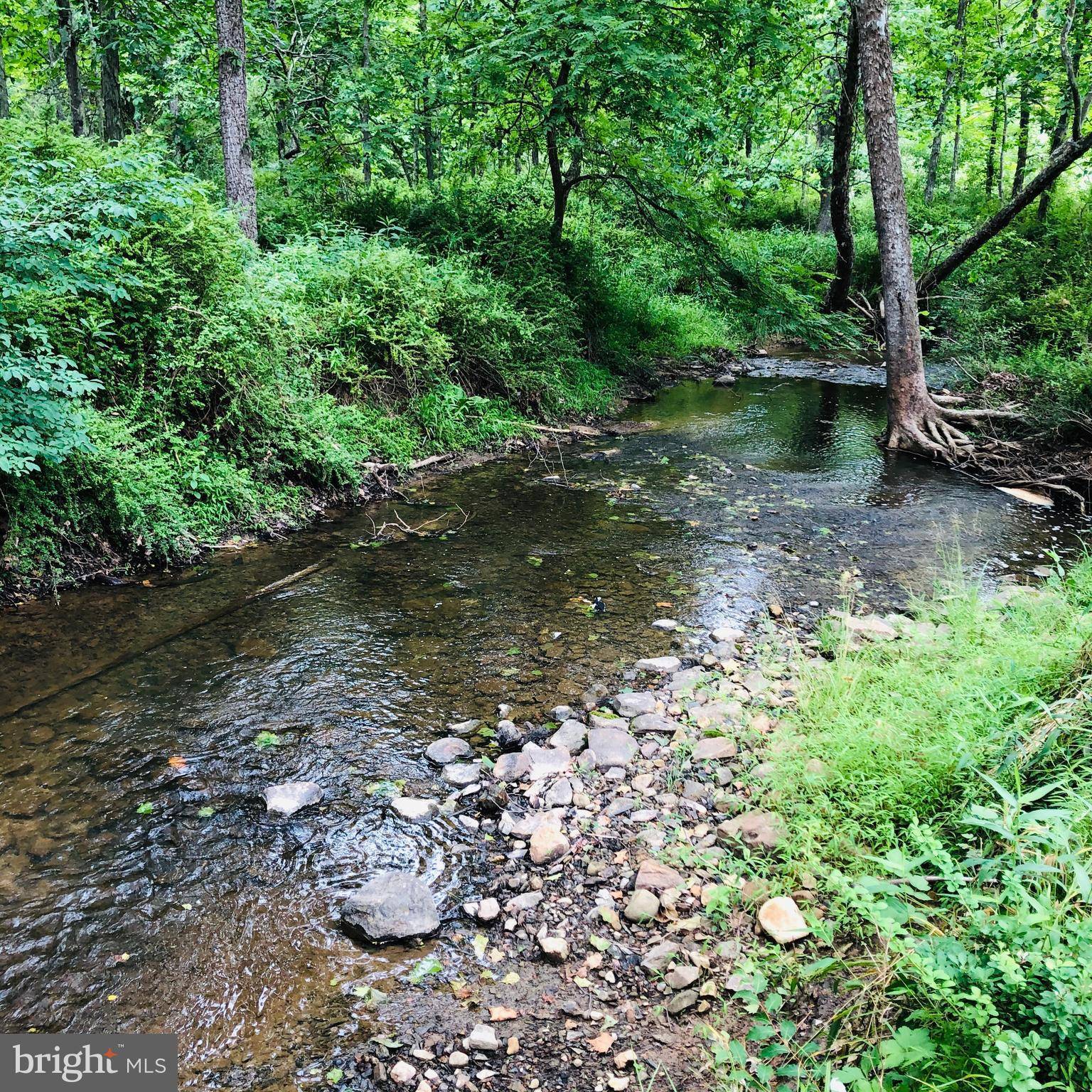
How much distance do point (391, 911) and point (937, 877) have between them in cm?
194

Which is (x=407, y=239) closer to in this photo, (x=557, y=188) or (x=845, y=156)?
(x=557, y=188)

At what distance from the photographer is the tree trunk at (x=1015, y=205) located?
956 cm

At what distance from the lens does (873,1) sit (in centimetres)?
838

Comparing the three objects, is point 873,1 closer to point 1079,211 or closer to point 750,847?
point 1079,211

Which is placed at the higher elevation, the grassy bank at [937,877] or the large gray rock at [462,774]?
the grassy bank at [937,877]

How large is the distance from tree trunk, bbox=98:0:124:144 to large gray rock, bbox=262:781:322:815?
500 inches

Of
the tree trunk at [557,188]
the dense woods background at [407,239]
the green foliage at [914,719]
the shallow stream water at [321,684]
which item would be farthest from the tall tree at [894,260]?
the green foliage at [914,719]

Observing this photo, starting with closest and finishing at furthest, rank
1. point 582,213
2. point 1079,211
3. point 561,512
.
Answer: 1. point 561,512
2. point 1079,211
3. point 582,213

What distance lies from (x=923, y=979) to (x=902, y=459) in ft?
27.4

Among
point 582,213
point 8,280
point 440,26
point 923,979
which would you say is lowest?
point 923,979

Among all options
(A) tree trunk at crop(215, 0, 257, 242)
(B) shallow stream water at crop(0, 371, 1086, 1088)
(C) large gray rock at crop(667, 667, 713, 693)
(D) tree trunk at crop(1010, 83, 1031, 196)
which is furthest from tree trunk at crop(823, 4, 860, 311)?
(C) large gray rock at crop(667, 667, 713, 693)

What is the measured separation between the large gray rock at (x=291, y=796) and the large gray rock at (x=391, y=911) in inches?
25.0

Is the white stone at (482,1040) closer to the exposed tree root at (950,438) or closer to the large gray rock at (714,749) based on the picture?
the large gray rock at (714,749)

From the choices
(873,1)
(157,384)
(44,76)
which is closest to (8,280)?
(157,384)
